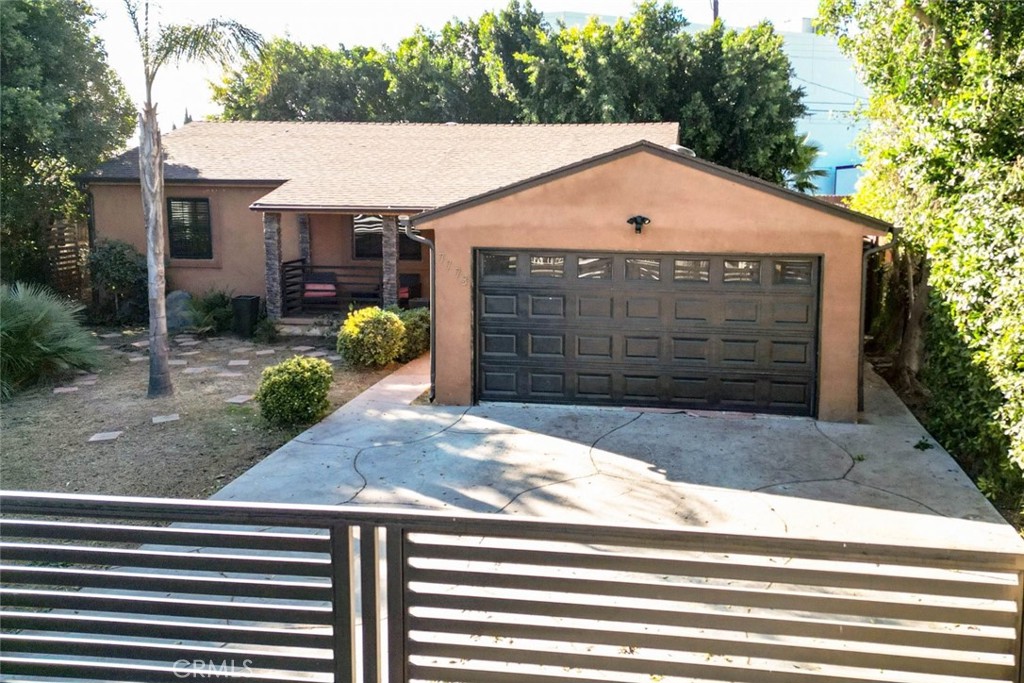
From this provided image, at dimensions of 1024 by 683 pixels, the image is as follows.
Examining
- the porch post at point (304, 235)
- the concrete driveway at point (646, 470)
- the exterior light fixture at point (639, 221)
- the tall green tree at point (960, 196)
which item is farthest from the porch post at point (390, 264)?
the tall green tree at point (960, 196)

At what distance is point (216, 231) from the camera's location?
60.3 ft

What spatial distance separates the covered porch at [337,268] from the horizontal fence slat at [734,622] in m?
14.0

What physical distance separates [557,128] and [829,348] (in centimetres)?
1179

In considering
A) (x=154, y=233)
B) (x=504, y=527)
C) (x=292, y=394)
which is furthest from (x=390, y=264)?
(x=504, y=527)

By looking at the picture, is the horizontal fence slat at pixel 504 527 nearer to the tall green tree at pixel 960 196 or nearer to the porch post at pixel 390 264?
the tall green tree at pixel 960 196

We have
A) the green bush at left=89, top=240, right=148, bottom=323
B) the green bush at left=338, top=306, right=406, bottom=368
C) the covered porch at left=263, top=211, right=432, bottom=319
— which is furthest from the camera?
the green bush at left=89, top=240, right=148, bottom=323

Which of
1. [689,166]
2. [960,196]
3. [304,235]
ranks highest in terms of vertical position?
[689,166]

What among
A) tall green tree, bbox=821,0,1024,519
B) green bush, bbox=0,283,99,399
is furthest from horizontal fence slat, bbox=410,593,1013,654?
green bush, bbox=0,283,99,399

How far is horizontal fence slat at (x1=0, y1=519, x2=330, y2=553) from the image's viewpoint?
2.71 metres

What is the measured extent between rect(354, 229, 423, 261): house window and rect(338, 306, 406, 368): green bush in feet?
16.3

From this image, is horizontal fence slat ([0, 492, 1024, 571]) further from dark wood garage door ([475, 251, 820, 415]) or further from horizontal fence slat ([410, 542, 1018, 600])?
dark wood garage door ([475, 251, 820, 415])

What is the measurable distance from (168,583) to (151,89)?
10043 millimetres

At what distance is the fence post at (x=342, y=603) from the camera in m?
2.72

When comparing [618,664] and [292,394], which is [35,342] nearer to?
[292,394]
